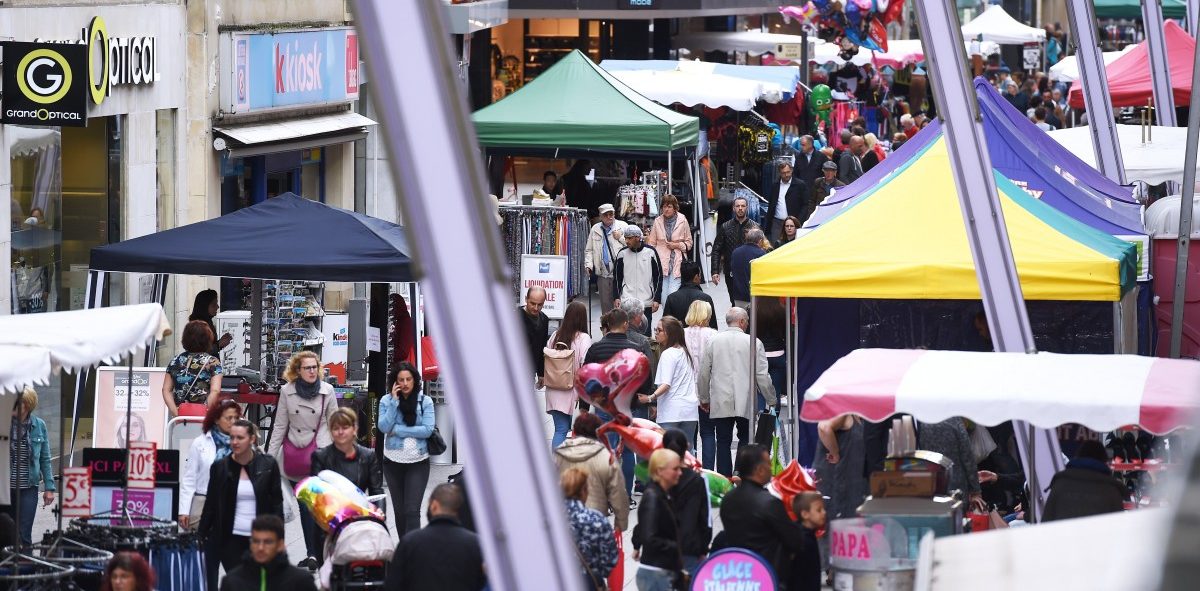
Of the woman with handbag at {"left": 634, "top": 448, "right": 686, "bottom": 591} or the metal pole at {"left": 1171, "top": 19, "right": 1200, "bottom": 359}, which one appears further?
the metal pole at {"left": 1171, "top": 19, "right": 1200, "bottom": 359}

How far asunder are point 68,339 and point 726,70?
25.3 metres

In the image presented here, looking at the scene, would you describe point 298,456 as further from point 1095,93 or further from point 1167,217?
point 1095,93

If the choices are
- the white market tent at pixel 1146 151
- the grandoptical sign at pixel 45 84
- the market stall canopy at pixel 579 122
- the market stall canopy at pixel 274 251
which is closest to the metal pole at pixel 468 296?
the market stall canopy at pixel 274 251

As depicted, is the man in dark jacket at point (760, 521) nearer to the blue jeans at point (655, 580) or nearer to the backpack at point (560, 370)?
the blue jeans at point (655, 580)

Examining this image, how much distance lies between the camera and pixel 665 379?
525 inches

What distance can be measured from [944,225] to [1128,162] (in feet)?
32.4

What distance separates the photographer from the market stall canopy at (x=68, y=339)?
8492 mm

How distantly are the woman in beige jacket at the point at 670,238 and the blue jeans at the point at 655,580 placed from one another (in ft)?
36.1

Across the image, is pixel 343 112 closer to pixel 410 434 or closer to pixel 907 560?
pixel 410 434

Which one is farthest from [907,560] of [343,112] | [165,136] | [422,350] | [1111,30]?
[1111,30]

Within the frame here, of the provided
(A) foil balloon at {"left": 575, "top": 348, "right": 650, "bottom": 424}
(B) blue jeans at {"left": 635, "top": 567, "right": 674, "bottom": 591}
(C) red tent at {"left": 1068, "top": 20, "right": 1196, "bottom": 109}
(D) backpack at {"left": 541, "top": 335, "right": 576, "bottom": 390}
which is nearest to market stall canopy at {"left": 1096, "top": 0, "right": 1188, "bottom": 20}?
(C) red tent at {"left": 1068, "top": 20, "right": 1196, "bottom": 109}

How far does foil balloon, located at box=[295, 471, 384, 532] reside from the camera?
949 centimetres

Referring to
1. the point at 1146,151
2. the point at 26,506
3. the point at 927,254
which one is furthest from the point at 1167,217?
the point at 26,506

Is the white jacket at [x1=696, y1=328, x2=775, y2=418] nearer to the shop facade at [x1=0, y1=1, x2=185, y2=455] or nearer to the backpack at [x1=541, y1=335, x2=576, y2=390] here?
the backpack at [x1=541, y1=335, x2=576, y2=390]
